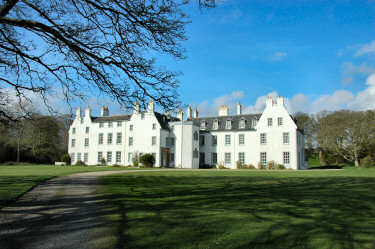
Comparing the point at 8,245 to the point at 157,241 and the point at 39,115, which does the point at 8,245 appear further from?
the point at 39,115

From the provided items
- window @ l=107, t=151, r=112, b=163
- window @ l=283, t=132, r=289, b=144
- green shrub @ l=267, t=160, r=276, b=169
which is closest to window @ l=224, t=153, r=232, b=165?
green shrub @ l=267, t=160, r=276, b=169

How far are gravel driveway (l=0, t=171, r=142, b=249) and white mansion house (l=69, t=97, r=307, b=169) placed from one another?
29849 millimetres

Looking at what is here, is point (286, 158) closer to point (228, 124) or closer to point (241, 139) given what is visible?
point (241, 139)

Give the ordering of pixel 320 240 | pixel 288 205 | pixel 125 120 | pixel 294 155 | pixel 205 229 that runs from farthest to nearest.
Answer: pixel 125 120 → pixel 294 155 → pixel 288 205 → pixel 205 229 → pixel 320 240

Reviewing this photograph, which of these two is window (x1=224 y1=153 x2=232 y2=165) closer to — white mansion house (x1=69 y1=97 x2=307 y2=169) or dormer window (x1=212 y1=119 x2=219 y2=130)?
Result: white mansion house (x1=69 y1=97 x2=307 y2=169)

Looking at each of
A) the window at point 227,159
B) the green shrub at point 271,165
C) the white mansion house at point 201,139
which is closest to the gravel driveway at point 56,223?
the white mansion house at point 201,139

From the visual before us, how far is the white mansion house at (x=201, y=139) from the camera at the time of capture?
1495 inches

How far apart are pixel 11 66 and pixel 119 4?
4.23 meters

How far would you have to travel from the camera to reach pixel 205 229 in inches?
239

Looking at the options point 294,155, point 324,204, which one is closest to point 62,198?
point 324,204

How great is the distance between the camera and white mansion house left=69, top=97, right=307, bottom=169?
38.0 meters

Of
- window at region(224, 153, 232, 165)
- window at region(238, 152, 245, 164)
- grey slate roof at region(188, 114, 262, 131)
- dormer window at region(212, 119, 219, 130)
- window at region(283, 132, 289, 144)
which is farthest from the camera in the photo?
dormer window at region(212, 119, 219, 130)

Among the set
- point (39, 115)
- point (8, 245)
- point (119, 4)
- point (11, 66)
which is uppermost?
point (119, 4)

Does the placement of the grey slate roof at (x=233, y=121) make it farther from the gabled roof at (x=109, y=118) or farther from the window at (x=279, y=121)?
the gabled roof at (x=109, y=118)
